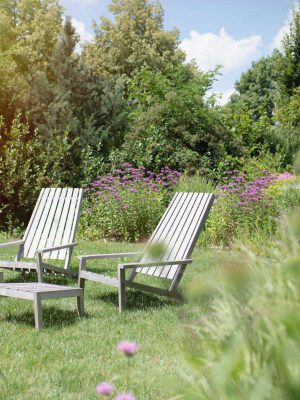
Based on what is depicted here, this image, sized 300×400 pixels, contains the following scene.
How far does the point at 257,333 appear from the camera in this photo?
1.41 meters

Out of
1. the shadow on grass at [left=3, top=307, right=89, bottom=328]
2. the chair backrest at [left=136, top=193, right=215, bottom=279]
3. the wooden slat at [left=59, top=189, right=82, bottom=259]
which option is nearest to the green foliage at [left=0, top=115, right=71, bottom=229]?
the wooden slat at [left=59, top=189, right=82, bottom=259]

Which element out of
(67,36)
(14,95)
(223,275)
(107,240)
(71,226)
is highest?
(67,36)

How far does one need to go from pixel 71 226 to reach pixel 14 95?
23.0 feet

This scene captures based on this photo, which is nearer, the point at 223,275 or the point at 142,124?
the point at 223,275

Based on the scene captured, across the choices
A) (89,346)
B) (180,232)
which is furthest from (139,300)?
(89,346)

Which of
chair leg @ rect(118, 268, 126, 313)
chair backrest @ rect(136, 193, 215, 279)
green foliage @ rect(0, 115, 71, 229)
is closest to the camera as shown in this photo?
chair leg @ rect(118, 268, 126, 313)

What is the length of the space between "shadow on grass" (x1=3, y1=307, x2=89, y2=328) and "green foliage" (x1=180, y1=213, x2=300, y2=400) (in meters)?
3.26

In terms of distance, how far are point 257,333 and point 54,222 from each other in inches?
235

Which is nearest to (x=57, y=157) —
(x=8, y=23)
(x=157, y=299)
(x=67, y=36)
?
(x=67, y=36)

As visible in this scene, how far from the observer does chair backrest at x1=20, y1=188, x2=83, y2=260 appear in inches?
275

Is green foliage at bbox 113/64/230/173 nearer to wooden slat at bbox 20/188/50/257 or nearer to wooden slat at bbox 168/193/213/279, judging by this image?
wooden slat at bbox 20/188/50/257

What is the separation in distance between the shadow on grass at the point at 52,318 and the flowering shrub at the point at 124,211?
15.7ft

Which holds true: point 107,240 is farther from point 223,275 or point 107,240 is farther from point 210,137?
point 223,275

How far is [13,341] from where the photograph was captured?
13.9 ft
